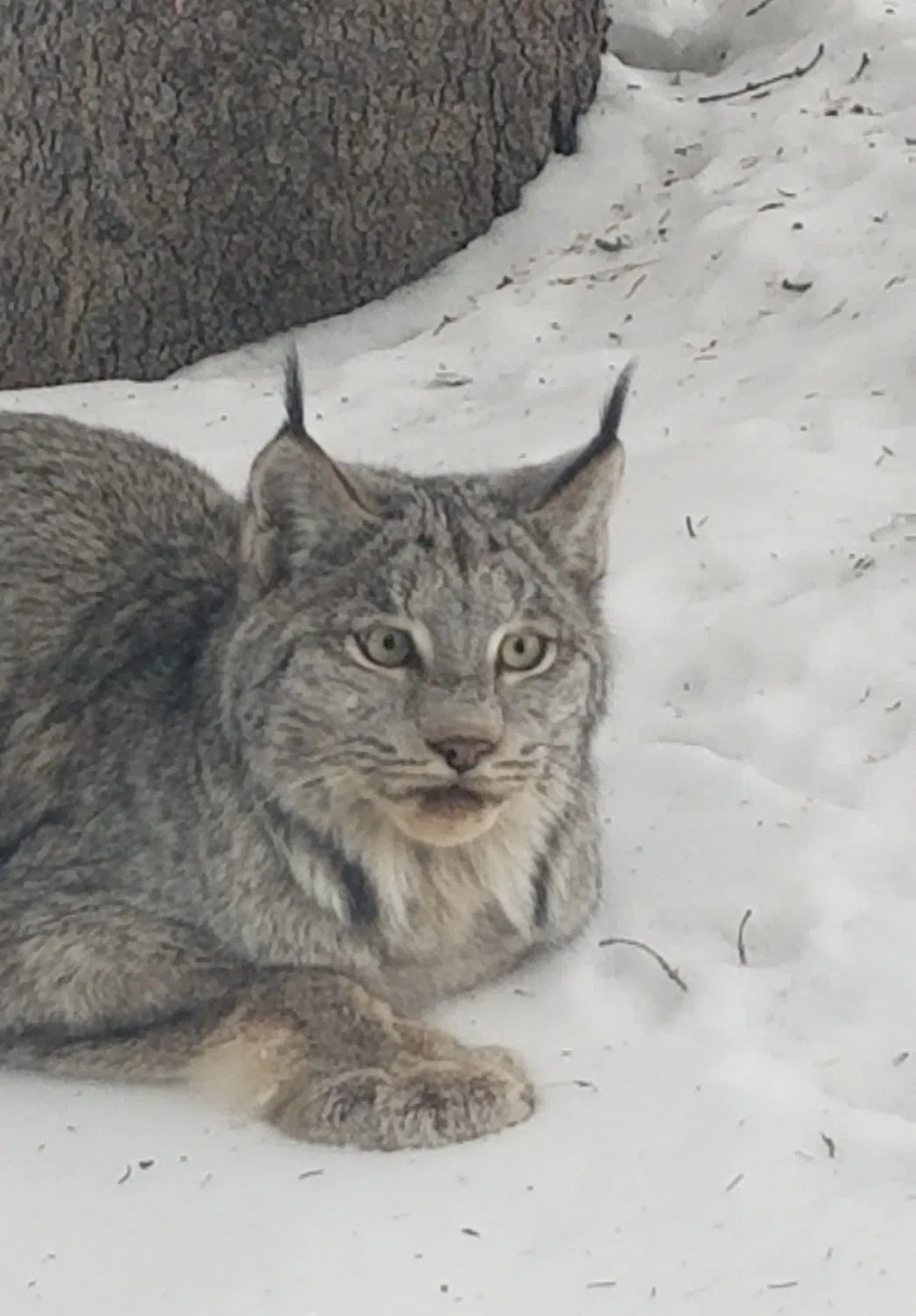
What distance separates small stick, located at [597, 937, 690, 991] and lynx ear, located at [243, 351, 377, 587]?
80 cm

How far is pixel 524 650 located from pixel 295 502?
0.42 m

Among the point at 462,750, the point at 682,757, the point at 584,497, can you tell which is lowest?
the point at 682,757

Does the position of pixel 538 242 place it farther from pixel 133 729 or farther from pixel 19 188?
pixel 133 729

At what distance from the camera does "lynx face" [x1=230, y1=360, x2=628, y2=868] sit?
11.7 feet

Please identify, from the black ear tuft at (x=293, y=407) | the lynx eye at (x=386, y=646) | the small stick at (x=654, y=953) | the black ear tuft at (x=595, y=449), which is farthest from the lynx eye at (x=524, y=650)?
the small stick at (x=654, y=953)

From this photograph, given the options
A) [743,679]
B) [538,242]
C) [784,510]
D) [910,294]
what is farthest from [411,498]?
[538,242]

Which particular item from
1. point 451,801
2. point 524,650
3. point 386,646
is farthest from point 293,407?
point 451,801

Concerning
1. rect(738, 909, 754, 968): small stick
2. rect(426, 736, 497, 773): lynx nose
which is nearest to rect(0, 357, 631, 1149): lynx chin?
rect(426, 736, 497, 773): lynx nose

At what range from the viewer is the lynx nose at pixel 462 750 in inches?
138

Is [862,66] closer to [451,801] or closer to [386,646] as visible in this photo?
[386,646]

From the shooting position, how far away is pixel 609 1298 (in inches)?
123

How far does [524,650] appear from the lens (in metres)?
3.70

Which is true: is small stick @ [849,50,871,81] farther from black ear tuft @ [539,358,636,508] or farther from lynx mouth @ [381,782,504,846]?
lynx mouth @ [381,782,504,846]

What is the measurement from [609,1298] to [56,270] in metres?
3.74
